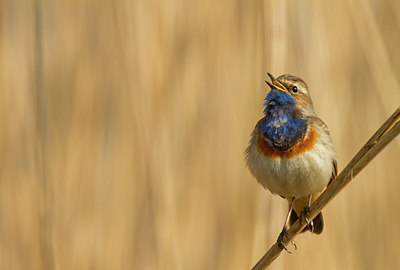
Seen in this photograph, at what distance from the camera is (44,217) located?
2.63 metres

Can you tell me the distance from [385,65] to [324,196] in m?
1.19

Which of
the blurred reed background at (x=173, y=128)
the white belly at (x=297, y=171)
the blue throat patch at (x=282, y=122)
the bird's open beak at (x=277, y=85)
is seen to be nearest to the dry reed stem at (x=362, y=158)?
the white belly at (x=297, y=171)

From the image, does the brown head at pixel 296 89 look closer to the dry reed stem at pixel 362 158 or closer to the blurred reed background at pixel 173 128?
the blurred reed background at pixel 173 128

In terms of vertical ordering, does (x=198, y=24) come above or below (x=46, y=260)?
above

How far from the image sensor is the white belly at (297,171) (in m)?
2.52

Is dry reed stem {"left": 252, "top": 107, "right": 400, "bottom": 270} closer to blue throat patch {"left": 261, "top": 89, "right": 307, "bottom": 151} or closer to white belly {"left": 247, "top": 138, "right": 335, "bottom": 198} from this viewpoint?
white belly {"left": 247, "top": 138, "right": 335, "bottom": 198}

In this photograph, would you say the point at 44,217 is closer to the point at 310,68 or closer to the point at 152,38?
the point at 152,38

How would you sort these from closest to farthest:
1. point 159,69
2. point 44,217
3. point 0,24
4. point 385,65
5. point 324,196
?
1. point 324,196
2. point 44,217
3. point 385,65
4. point 159,69
5. point 0,24

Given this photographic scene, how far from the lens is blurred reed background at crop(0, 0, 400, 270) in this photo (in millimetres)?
2986

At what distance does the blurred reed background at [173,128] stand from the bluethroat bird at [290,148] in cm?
32

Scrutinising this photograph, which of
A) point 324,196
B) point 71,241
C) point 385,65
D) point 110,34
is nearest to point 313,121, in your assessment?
point 385,65

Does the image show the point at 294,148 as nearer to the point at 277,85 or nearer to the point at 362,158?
the point at 277,85

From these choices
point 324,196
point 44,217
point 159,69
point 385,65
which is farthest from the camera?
point 159,69

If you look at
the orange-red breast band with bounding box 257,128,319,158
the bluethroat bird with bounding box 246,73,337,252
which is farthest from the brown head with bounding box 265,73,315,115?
the orange-red breast band with bounding box 257,128,319,158
